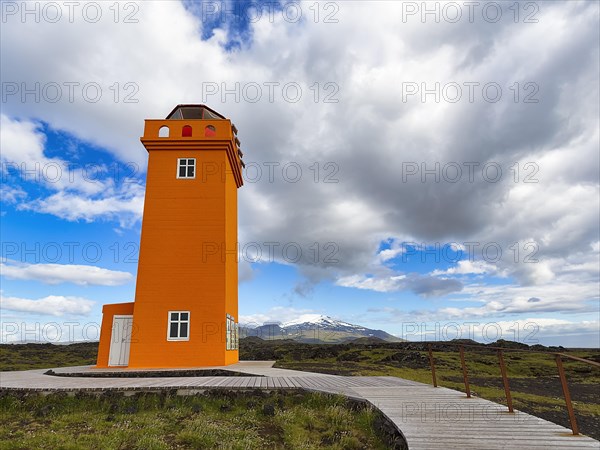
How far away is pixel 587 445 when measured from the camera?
593 cm

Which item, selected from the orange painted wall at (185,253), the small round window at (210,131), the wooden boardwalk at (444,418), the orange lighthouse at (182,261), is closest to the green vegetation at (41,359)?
the orange lighthouse at (182,261)

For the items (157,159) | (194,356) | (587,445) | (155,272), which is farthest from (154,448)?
(157,159)

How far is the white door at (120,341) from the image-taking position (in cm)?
1947

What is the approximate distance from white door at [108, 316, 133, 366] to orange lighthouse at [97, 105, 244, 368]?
0.05 metres

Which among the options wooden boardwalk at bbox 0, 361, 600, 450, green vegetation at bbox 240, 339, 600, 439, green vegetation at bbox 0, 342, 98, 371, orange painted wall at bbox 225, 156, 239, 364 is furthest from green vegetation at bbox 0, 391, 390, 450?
green vegetation at bbox 0, 342, 98, 371

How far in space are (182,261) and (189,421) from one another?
446 inches

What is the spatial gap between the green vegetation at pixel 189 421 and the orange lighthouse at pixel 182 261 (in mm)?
7845

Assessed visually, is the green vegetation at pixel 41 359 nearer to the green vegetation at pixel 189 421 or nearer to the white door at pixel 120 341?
the white door at pixel 120 341

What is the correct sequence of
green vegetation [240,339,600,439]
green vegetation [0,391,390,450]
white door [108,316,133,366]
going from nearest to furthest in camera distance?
green vegetation [0,391,390,450], green vegetation [240,339,600,439], white door [108,316,133,366]

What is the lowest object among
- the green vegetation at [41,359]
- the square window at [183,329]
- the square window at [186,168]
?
the green vegetation at [41,359]

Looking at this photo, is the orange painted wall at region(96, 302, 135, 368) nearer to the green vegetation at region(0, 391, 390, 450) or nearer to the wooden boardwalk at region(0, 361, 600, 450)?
the wooden boardwalk at region(0, 361, 600, 450)

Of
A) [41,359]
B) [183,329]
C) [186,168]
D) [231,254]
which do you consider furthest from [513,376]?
[41,359]

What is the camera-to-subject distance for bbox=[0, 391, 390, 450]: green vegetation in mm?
7930

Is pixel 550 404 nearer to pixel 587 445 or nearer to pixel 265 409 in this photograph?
pixel 587 445
